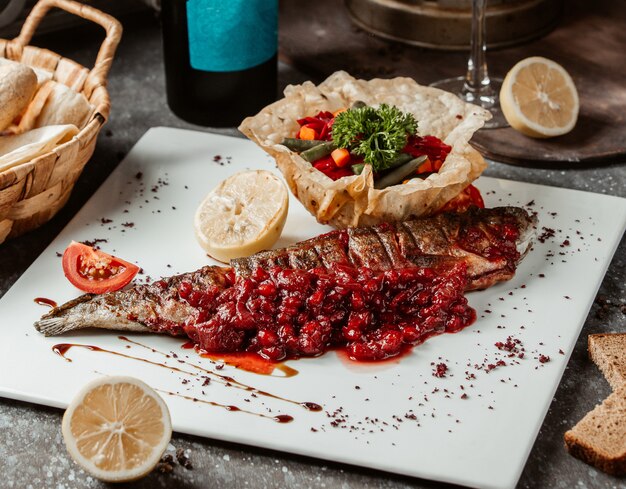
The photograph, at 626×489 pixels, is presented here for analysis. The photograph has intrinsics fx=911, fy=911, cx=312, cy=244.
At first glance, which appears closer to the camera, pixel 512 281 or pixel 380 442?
pixel 380 442

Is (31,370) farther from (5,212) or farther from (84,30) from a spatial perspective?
(84,30)

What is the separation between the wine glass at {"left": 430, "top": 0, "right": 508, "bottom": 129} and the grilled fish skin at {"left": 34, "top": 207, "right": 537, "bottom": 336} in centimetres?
135

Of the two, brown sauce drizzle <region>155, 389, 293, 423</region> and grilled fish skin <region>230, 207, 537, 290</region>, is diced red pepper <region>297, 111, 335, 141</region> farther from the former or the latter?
brown sauce drizzle <region>155, 389, 293, 423</region>

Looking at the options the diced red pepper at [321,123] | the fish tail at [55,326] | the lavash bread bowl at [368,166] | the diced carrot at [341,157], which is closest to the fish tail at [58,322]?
the fish tail at [55,326]

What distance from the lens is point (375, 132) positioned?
13.3 ft

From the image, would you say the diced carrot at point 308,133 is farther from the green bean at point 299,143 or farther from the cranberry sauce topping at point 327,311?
the cranberry sauce topping at point 327,311

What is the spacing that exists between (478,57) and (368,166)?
159 centimetres

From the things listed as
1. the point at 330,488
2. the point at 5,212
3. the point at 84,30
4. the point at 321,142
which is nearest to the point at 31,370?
the point at 5,212

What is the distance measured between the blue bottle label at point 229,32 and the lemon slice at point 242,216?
0.98 m

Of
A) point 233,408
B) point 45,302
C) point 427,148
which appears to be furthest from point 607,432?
point 45,302

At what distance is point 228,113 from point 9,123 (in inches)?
52.2

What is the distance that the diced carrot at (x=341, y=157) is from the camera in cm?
405

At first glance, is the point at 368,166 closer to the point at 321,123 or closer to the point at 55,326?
the point at 321,123

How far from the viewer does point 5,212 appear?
3.92 meters
